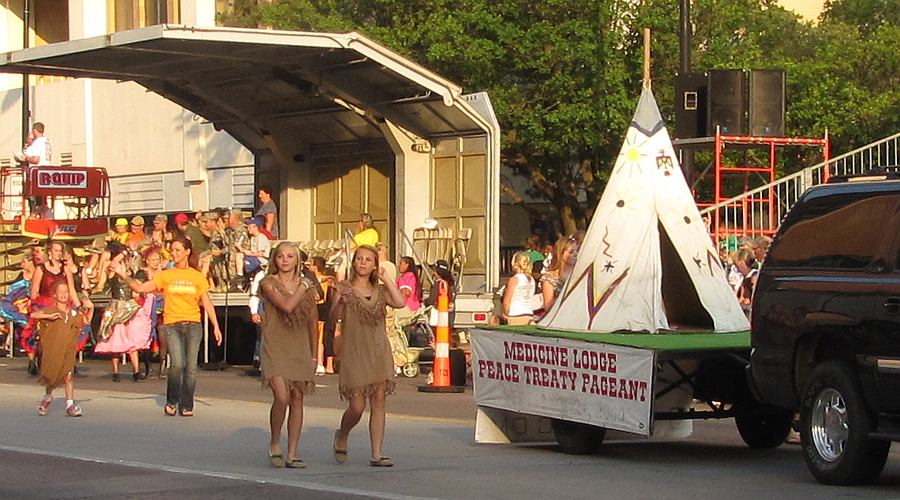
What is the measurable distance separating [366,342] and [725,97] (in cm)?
1450

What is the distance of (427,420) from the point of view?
16.2 m

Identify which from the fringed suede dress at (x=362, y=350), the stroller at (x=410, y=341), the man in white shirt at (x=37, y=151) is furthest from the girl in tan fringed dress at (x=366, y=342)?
the man in white shirt at (x=37, y=151)

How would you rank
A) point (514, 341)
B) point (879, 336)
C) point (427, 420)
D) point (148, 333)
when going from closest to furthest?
1. point (879, 336)
2. point (514, 341)
3. point (427, 420)
4. point (148, 333)

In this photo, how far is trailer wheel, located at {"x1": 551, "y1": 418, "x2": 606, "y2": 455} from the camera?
43.3 ft

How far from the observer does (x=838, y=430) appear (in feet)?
36.4

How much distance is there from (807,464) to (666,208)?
3503 mm

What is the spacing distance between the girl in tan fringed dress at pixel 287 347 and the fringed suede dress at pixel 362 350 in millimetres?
310

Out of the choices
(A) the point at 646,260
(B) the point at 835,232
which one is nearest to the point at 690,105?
(A) the point at 646,260

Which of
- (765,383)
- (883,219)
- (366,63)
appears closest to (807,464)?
(765,383)

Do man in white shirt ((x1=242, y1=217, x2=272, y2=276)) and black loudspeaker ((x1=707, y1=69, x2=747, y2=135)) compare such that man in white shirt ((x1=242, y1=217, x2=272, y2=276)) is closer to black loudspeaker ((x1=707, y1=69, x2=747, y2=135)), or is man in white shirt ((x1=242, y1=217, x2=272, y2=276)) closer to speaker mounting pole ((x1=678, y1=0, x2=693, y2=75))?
speaker mounting pole ((x1=678, y1=0, x2=693, y2=75))

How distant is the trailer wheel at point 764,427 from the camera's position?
44.2ft

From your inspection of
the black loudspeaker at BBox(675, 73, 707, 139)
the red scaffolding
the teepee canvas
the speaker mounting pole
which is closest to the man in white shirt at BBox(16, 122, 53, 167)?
the black loudspeaker at BBox(675, 73, 707, 139)

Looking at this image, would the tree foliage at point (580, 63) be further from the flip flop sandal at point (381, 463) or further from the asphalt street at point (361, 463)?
the flip flop sandal at point (381, 463)

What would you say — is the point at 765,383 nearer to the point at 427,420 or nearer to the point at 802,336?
the point at 802,336
